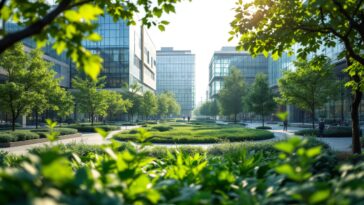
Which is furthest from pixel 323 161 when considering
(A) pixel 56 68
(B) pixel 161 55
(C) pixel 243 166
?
(B) pixel 161 55

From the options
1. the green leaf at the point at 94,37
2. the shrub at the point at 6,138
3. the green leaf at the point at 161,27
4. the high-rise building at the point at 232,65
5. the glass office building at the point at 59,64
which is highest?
the high-rise building at the point at 232,65

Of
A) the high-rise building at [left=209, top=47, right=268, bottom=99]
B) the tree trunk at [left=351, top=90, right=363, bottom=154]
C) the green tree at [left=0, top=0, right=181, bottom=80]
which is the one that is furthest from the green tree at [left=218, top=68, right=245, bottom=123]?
the high-rise building at [left=209, top=47, right=268, bottom=99]

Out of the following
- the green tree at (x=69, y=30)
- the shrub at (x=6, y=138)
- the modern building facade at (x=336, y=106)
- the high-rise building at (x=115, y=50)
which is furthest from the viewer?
the high-rise building at (x=115, y=50)

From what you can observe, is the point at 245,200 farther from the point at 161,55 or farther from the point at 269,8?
the point at 161,55

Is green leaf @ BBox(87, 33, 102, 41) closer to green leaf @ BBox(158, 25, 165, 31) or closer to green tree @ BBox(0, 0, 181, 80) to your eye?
green tree @ BBox(0, 0, 181, 80)

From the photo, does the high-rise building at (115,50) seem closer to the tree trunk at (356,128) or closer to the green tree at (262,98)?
the green tree at (262,98)

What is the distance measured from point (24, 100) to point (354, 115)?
71.8ft

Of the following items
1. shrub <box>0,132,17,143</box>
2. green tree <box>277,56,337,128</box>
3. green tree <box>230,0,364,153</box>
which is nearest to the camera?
green tree <box>230,0,364,153</box>

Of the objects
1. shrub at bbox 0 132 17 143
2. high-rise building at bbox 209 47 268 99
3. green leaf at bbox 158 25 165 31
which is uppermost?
high-rise building at bbox 209 47 268 99

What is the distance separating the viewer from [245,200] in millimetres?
2191

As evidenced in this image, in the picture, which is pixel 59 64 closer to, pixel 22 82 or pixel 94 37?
pixel 22 82

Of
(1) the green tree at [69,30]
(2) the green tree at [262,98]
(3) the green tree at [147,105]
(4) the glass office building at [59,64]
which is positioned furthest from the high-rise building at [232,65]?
(1) the green tree at [69,30]

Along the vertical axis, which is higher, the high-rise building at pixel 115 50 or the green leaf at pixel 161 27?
the high-rise building at pixel 115 50

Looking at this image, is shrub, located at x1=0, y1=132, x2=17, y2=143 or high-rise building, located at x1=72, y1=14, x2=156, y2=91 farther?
high-rise building, located at x1=72, y1=14, x2=156, y2=91
